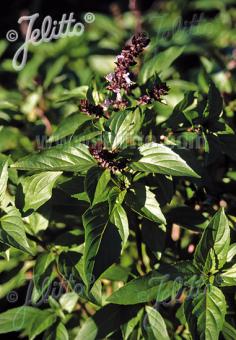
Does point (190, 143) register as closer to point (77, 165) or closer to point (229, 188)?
point (229, 188)

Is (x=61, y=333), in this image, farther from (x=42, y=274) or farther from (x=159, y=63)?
(x=159, y=63)

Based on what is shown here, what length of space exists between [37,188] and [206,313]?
2.06 feet

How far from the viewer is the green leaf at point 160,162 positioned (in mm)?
1428

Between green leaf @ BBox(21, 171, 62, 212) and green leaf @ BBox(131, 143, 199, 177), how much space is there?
272mm

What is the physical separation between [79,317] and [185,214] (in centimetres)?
67

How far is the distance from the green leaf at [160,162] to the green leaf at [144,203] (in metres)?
0.09

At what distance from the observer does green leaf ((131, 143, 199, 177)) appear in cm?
143

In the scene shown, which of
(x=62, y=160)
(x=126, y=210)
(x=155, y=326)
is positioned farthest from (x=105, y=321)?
(x=62, y=160)

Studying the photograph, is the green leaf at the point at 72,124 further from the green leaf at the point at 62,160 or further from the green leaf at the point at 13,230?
the green leaf at the point at 13,230

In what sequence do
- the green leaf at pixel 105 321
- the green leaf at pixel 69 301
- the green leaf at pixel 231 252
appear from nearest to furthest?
1. the green leaf at pixel 231 252
2. the green leaf at pixel 105 321
3. the green leaf at pixel 69 301

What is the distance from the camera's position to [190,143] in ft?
6.05

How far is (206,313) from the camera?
148 cm

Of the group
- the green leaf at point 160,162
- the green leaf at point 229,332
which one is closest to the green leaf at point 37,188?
the green leaf at point 160,162

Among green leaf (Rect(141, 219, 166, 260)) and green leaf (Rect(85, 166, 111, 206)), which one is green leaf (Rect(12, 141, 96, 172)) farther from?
green leaf (Rect(141, 219, 166, 260))
